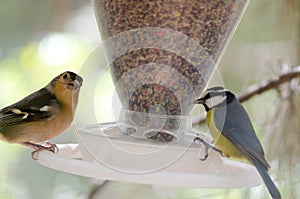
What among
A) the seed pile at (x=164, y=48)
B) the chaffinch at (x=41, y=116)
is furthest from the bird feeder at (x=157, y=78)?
the chaffinch at (x=41, y=116)

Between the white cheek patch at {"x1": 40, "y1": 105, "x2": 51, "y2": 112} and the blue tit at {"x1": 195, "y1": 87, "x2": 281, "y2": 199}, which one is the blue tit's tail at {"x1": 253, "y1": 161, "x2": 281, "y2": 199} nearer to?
the blue tit at {"x1": 195, "y1": 87, "x2": 281, "y2": 199}

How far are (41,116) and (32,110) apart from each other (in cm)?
3

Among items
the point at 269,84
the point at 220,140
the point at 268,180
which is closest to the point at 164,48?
the point at 220,140

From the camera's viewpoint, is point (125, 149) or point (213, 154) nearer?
point (125, 149)

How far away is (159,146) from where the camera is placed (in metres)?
1.52

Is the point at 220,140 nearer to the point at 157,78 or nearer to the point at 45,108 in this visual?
the point at 157,78

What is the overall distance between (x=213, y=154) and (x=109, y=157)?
0.99 feet

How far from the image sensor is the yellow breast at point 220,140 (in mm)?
1734

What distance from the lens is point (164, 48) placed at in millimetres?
1603

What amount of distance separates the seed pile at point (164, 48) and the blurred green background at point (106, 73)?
0.08 meters

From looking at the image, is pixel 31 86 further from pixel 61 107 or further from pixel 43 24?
pixel 61 107

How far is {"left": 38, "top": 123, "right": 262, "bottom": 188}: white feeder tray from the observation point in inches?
54.2

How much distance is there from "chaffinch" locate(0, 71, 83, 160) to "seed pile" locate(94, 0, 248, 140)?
0.71 ft

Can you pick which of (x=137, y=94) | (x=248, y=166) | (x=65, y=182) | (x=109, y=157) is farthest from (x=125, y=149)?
(x=65, y=182)
